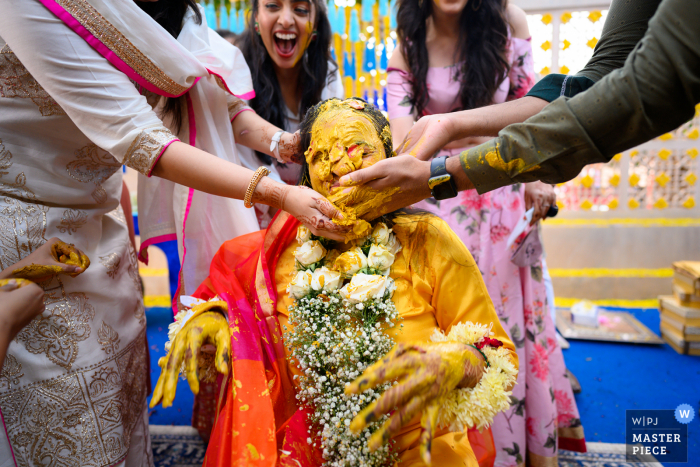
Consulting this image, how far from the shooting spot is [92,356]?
5.53ft

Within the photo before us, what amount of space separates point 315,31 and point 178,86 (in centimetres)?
117

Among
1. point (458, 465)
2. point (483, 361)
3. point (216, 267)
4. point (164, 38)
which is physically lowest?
point (458, 465)

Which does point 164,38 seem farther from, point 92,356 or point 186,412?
point 186,412

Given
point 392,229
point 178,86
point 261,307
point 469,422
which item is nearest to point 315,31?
point 178,86

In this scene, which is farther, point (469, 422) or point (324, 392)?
point (324, 392)

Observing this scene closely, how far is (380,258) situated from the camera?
1544mm

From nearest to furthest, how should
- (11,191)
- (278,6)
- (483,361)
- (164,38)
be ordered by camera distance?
(483,361), (11,191), (164,38), (278,6)

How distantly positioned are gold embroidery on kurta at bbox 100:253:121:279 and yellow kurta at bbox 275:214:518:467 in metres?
0.82

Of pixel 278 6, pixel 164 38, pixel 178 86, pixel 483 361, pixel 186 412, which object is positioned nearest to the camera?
pixel 483 361

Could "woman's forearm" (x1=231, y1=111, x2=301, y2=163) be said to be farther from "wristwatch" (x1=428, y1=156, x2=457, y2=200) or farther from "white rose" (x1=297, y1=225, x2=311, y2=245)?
"wristwatch" (x1=428, y1=156, x2=457, y2=200)

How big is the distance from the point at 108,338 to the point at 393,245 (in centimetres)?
124

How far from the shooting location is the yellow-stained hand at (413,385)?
1.10 m

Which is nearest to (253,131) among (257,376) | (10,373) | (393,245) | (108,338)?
(393,245)

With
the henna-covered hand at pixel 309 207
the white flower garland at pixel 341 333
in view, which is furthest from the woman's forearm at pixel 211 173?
the white flower garland at pixel 341 333
